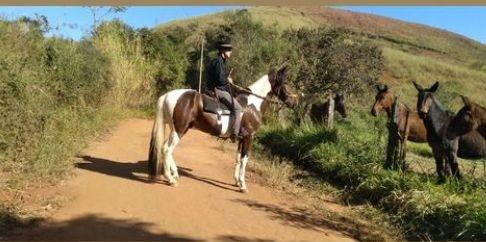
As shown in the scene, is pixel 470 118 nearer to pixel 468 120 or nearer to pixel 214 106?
pixel 468 120

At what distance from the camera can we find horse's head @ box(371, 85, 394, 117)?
12.7m

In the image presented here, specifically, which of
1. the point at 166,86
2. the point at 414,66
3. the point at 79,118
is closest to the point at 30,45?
the point at 79,118

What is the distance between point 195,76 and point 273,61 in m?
8.05

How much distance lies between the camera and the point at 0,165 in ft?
28.5

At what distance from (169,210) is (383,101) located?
660 cm

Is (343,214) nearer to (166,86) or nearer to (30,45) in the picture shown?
(30,45)

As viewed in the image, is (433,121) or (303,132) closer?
(433,121)

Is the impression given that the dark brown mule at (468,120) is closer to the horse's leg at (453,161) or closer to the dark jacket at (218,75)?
the horse's leg at (453,161)

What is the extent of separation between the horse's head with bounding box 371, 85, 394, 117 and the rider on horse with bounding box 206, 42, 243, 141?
151 inches

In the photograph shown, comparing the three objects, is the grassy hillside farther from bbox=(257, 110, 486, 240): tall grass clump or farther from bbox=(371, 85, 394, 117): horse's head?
bbox=(371, 85, 394, 117): horse's head

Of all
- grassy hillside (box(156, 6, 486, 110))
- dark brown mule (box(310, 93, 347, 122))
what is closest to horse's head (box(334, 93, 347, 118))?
dark brown mule (box(310, 93, 347, 122))

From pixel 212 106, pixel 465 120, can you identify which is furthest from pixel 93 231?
pixel 465 120

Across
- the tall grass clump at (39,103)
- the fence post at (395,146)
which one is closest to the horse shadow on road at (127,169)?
the tall grass clump at (39,103)

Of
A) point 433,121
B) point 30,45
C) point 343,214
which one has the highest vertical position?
point 30,45
